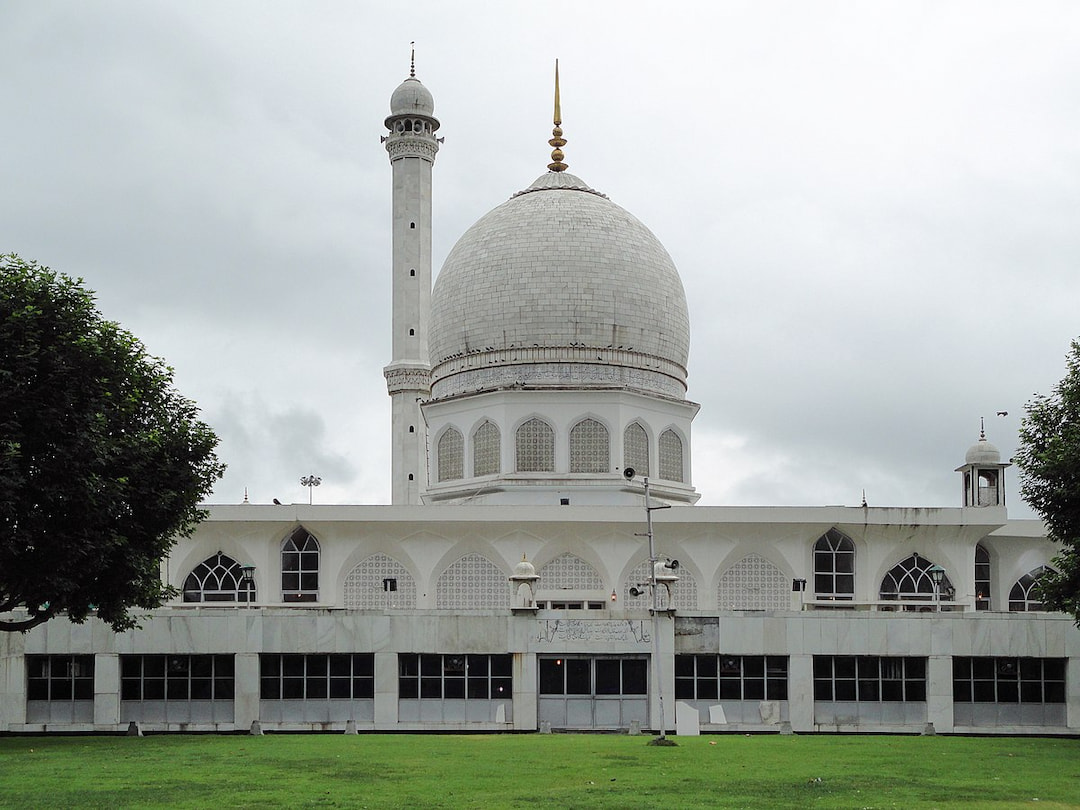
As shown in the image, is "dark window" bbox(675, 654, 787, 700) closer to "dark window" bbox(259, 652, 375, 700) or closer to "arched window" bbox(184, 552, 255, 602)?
"dark window" bbox(259, 652, 375, 700)

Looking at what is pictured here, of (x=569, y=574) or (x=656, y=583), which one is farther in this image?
(x=569, y=574)

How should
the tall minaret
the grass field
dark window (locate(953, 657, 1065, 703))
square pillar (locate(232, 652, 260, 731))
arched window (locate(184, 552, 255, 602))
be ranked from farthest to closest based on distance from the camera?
the tall minaret < arched window (locate(184, 552, 255, 602)) < dark window (locate(953, 657, 1065, 703)) < square pillar (locate(232, 652, 260, 731)) < the grass field

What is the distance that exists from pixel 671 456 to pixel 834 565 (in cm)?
759

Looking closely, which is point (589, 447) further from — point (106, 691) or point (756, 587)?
point (106, 691)

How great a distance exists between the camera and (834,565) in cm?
5072

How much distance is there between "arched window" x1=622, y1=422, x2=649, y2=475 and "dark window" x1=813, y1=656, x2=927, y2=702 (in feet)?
42.7

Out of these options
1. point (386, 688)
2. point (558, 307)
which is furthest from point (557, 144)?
point (386, 688)

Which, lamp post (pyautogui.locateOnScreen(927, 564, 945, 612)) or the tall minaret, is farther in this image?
the tall minaret

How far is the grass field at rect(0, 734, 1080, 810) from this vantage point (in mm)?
22844

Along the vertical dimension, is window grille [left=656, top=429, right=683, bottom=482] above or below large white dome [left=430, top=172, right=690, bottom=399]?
below

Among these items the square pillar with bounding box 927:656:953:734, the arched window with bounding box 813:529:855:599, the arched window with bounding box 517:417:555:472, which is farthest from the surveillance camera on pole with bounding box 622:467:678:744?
the square pillar with bounding box 927:656:953:734

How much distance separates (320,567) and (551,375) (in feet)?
36.2

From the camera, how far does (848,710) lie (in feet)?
137

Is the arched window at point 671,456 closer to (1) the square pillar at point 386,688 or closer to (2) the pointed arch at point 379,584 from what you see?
(2) the pointed arch at point 379,584
